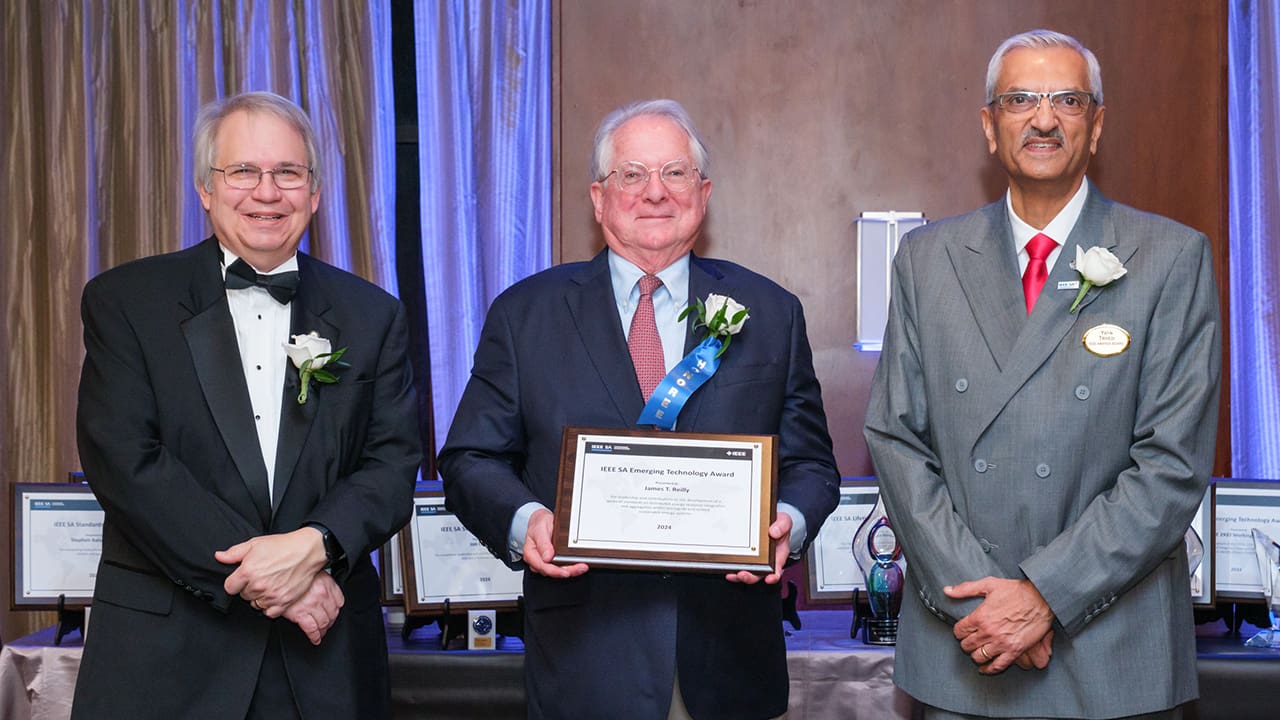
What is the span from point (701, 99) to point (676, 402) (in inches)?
73.2

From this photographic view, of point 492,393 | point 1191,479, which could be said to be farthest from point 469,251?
point 1191,479

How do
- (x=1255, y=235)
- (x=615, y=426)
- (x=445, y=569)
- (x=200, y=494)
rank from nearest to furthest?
(x=200, y=494), (x=615, y=426), (x=445, y=569), (x=1255, y=235)

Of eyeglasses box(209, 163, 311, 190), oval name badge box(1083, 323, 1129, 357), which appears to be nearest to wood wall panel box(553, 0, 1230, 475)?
eyeglasses box(209, 163, 311, 190)

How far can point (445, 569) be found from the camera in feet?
10.7

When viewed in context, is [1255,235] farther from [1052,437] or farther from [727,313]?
[727,313]

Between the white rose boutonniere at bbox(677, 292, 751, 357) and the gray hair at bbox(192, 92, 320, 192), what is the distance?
0.89m

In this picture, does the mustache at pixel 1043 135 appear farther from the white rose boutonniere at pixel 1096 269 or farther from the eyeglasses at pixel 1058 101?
the white rose boutonniere at pixel 1096 269

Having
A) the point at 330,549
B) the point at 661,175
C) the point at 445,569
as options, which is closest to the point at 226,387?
the point at 330,549

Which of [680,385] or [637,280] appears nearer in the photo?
[680,385]

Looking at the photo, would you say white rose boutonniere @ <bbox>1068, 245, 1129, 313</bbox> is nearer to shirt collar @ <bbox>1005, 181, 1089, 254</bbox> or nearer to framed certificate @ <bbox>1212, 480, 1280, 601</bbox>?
shirt collar @ <bbox>1005, 181, 1089, 254</bbox>

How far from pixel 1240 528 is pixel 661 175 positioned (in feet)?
6.61

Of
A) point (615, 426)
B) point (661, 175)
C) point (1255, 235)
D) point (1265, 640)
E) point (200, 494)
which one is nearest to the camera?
point (200, 494)

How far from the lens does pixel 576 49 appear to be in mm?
3879

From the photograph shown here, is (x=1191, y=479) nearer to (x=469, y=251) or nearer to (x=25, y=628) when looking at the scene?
(x=469, y=251)
